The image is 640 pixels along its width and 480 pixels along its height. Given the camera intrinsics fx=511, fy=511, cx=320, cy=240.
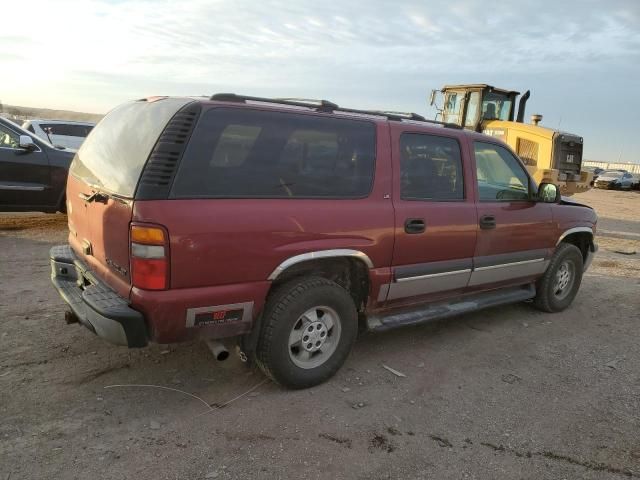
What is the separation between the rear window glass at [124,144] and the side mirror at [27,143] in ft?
14.0

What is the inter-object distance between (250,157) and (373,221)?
0.99 meters

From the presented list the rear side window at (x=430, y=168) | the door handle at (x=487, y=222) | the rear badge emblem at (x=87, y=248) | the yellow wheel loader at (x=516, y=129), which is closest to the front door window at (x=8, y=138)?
the rear badge emblem at (x=87, y=248)

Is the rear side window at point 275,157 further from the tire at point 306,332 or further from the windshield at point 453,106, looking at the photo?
the windshield at point 453,106

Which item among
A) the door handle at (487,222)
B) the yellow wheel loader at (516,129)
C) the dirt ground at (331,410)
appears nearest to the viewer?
the dirt ground at (331,410)

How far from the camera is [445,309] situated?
170 inches

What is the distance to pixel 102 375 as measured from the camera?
11.4 ft

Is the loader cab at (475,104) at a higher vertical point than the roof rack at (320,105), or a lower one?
higher

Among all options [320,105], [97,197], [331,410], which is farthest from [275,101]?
[331,410]

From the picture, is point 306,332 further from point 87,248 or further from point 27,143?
point 27,143

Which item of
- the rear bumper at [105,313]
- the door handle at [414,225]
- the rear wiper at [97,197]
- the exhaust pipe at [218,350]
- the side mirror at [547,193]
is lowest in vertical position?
the exhaust pipe at [218,350]

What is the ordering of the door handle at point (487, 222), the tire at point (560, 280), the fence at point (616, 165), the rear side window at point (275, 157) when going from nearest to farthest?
the rear side window at point (275, 157)
the door handle at point (487, 222)
the tire at point (560, 280)
the fence at point (616, 165)

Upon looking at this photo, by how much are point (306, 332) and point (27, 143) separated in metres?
6.01

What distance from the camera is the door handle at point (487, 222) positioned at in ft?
14.2

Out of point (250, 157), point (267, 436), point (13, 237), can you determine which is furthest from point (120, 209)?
point (13, 237)
